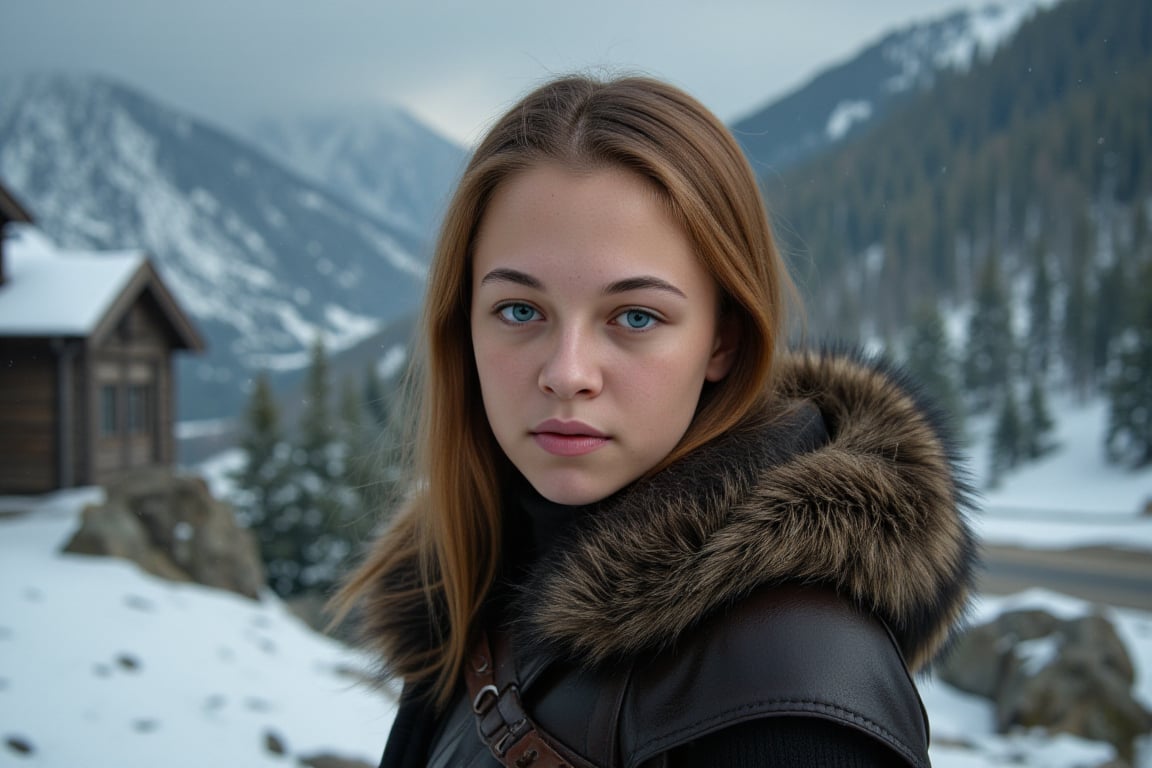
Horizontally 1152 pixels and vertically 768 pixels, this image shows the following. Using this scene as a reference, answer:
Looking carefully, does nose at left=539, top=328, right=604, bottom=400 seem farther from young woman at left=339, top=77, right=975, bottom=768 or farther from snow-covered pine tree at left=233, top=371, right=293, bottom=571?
snow-covered pine tree at left=233, top=371, right=293, bottom=571

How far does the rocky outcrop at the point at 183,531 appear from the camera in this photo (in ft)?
Result: 31.0

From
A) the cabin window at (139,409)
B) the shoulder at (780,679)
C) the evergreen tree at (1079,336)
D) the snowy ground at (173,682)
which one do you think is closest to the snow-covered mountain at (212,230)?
the cabin window at (139,409)

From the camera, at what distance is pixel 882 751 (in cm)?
84

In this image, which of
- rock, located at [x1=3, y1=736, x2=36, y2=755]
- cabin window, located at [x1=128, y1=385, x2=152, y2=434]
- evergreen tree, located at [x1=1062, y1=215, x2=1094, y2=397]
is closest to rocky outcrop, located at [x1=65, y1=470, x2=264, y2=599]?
cabin window, located at [x1=128, y1=385, x2=152, y2=434]

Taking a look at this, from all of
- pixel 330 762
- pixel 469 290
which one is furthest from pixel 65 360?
pixel 469 290

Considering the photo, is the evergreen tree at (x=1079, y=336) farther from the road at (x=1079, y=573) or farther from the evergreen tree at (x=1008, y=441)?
the road at (x=1079, y=573)

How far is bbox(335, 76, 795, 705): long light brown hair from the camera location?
1.22 m

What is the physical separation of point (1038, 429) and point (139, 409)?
30230 mm

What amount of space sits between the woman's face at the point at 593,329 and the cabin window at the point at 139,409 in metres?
13.8

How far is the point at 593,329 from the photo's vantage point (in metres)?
1.19

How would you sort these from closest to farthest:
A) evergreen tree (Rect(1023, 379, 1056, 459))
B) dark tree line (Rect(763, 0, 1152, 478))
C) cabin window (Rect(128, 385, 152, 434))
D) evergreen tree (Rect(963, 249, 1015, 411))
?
cabin window (Rect(128, 385, 152, 434)), evergreen tree (Rect(1023, 379, 1056, 459)), dark tree line (Rect(763, 0, 1152, 478)), evergreen tree (Rect(963, 249, 1015, 411))

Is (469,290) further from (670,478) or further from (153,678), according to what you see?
(153,678)

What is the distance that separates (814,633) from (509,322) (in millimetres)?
667

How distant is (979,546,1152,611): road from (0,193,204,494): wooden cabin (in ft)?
49.4
